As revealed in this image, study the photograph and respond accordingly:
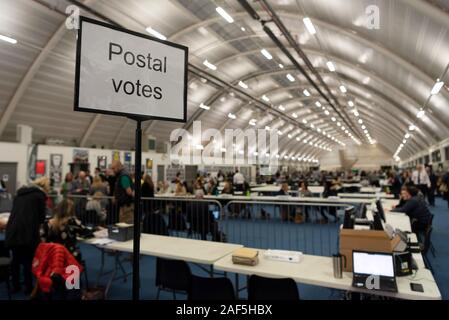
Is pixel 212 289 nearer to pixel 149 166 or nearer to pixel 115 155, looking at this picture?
pixel 115 155

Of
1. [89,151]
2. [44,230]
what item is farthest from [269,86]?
[44,230]

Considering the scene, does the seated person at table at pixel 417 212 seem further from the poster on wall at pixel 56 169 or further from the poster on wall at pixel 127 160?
the poster on wall at pixel 127 160

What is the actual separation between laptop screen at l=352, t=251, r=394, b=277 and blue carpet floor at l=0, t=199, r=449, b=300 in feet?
4.84

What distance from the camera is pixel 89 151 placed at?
12875 mm

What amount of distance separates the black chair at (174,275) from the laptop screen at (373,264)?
1538 millimetres

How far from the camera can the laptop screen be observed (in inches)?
87.4

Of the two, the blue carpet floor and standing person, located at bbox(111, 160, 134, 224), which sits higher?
standing person, located at bbox(111, 160, 134, 224)

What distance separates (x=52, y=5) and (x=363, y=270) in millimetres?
10320

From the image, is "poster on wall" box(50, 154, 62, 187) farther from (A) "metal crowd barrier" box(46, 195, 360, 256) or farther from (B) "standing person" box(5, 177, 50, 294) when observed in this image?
(B) "standing person" box(5, 177, 50, 294)

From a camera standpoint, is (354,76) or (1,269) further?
(354,76)

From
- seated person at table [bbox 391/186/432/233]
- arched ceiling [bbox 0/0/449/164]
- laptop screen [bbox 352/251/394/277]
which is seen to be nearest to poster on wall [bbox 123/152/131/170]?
arched ceiling [bbox 0/0/449/164]

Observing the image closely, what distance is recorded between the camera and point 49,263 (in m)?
2.98

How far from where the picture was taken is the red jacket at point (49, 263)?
288 centimetres
